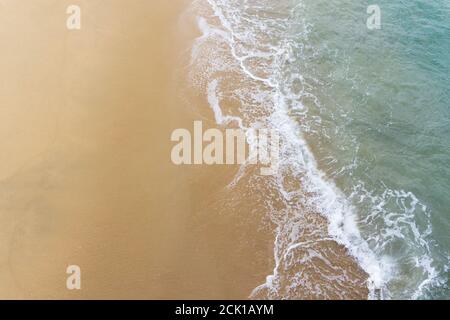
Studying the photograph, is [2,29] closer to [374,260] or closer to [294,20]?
[294,20]
